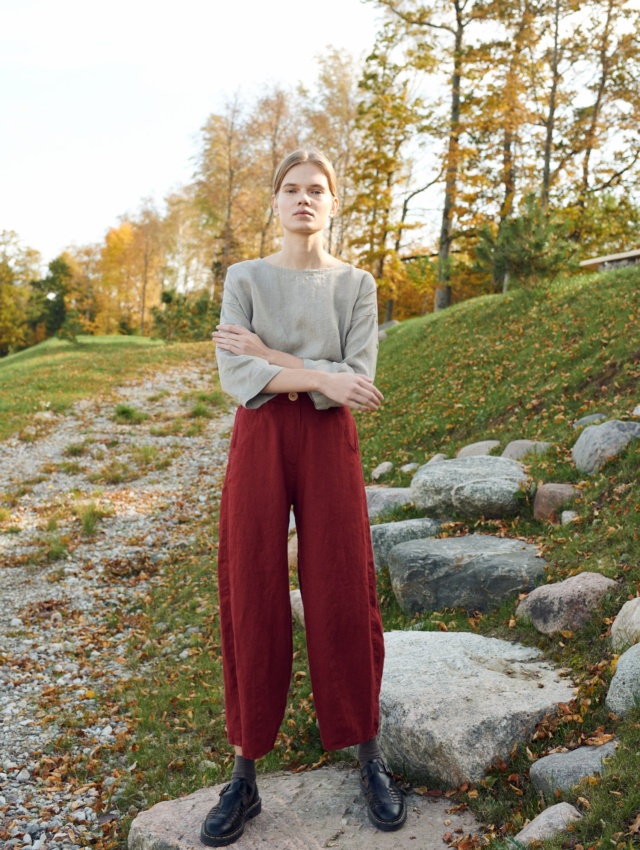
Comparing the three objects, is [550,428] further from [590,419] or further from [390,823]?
[390,823]

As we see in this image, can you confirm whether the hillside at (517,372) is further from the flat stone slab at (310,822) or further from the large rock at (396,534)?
the flat stone slab at (310,822)

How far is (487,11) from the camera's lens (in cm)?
1798

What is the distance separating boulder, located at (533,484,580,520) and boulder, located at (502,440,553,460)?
996 mm

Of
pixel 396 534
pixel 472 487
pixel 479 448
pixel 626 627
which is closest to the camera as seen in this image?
pixel 626 627

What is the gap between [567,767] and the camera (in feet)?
9.23

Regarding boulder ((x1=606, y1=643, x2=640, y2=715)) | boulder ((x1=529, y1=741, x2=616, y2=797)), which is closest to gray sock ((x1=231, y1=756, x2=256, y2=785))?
boulder ((x1=529, y1=741, x2=616, y2=797))

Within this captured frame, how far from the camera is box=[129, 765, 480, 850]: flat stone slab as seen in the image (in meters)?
2.77

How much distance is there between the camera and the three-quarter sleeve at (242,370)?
265 cm

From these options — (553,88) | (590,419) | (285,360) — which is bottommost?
(590,419)

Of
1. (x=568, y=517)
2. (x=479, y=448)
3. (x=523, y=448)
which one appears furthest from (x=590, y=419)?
(x=568, y=517)

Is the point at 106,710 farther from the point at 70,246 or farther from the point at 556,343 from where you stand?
the point at 70,246

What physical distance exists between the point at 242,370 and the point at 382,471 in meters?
6.01

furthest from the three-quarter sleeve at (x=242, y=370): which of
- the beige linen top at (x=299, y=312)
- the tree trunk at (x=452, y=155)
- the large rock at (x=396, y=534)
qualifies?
Result: the tree trunk at (x=452, y=155)

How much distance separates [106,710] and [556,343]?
24.3 ft
